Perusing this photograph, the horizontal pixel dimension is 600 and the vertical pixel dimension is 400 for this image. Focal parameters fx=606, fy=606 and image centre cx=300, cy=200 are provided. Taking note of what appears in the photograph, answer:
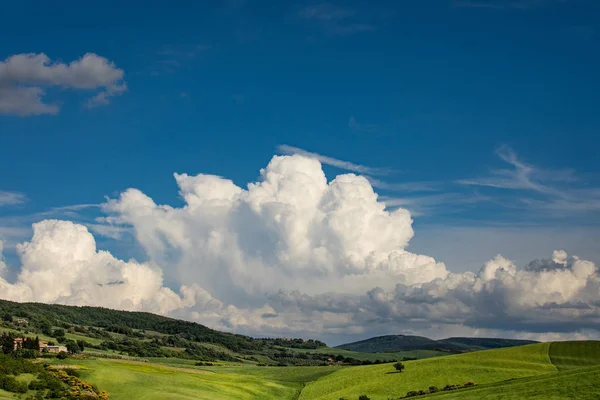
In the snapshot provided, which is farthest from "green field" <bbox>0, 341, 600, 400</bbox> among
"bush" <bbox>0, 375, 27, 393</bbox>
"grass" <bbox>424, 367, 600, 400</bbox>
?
"bush" <bbox>0, 375, 27, 393</bbox>

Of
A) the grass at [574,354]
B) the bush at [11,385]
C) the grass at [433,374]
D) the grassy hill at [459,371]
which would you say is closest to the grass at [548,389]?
the grassy hill at [459,371]

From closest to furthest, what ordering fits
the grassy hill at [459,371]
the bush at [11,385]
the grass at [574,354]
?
the bush at [11,385], the grassy hill at [459,371], the grass at [574,354]

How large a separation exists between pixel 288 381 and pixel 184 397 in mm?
45573

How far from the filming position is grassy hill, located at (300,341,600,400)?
115125mm

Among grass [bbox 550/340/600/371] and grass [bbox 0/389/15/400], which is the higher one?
grass [bbox 550/340/600/371]

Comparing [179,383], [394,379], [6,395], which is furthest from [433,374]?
[6,395]

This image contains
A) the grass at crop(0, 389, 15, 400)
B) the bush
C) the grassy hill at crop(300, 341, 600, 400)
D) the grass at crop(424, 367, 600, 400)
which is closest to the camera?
the grass at crop(424, 367, 600, 400)

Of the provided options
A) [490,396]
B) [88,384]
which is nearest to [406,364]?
[490,396]

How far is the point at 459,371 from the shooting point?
122 metres

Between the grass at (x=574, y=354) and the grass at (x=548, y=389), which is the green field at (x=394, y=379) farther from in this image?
the grass at (x=548, y=389)

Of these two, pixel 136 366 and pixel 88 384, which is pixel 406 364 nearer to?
pixel 136 366

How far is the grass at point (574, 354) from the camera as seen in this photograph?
425 ft

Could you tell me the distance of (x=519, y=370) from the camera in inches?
4754

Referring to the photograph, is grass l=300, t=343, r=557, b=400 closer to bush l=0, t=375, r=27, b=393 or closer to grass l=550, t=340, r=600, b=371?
grass l=550, t=340, r=600, b=371
